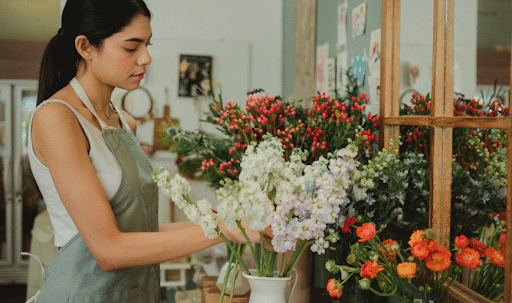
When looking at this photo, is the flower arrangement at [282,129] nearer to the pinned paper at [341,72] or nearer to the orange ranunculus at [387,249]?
the orange ranunculus at [387,249]

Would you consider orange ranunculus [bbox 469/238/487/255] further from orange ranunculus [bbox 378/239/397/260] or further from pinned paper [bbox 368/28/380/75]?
pinned paper [bbox 368/28/380/75]

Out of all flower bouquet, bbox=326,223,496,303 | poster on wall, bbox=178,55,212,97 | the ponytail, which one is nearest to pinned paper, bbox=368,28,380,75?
flower bouquet, bbox=326,223,496,303

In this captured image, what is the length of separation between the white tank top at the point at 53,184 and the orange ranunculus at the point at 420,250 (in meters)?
0.66

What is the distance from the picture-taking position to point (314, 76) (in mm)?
2443

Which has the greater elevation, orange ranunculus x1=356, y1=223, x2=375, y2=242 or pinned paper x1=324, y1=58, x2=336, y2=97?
pinned paper x1=324, y1=58, x2=336, y2=97

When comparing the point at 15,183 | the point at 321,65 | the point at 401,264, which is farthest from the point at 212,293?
the point at 15,183

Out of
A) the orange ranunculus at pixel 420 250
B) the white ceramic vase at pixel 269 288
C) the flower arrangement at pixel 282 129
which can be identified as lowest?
the white ceramic vase at pixel 269 288

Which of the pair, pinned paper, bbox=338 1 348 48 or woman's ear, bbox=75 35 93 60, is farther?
pinned paper, bbox=338 1 348 48

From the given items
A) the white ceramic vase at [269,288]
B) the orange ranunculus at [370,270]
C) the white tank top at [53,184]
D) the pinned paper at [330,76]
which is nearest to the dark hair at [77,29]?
the white tank top at [53,184]

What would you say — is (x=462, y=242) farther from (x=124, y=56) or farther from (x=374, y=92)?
(x=124, y=56)

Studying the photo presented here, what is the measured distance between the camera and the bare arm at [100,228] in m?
0.98

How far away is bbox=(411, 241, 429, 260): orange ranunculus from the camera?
93 centimetres

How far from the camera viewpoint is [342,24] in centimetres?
193

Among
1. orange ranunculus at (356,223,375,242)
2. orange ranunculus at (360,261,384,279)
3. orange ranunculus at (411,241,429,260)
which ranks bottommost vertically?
orange ranunculus at (360,261,384,279)
